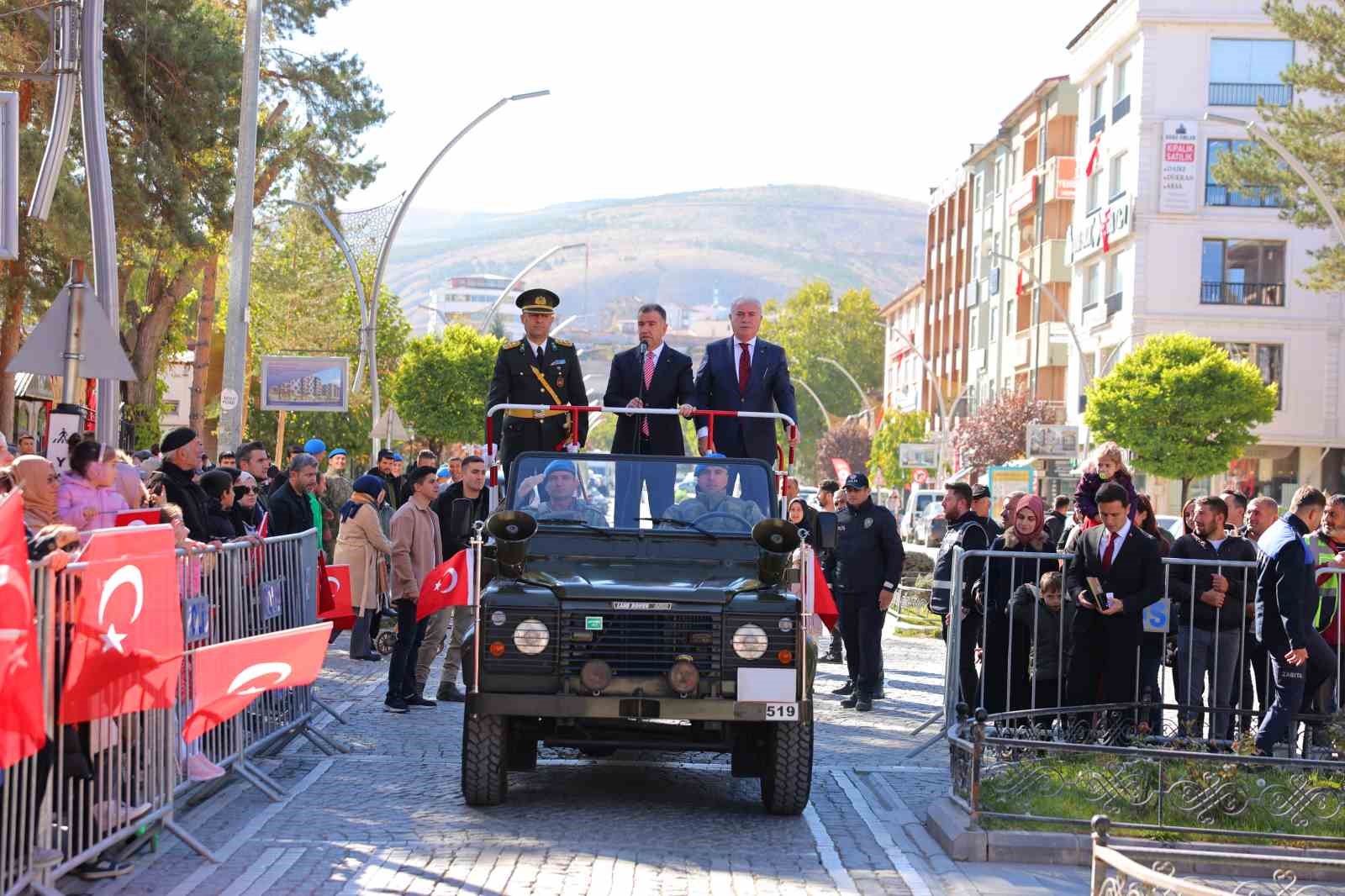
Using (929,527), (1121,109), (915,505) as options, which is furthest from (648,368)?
(1121,109)

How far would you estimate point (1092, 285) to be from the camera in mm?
60844

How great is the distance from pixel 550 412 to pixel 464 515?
129cm

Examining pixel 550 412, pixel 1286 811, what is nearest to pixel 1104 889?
pixel 1286 811

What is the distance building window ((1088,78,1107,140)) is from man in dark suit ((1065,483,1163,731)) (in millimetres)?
50203

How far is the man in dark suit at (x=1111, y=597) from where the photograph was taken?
37.6 ft

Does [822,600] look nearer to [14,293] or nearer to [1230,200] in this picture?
[14,293]

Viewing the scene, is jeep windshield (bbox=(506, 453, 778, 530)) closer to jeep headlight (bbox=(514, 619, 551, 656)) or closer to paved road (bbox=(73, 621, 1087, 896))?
jeep headlight (bbox=(514, 619, 551, 656))

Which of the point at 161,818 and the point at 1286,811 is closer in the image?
the point at 161,818

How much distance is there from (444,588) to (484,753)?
3955mm

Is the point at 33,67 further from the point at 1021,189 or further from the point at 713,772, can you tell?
the point at 1021,189

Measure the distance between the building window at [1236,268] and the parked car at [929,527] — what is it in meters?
10.8

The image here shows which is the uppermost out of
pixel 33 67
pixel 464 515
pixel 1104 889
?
pixel 33 67

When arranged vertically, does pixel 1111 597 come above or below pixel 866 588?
above

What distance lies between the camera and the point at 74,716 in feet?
23.8
